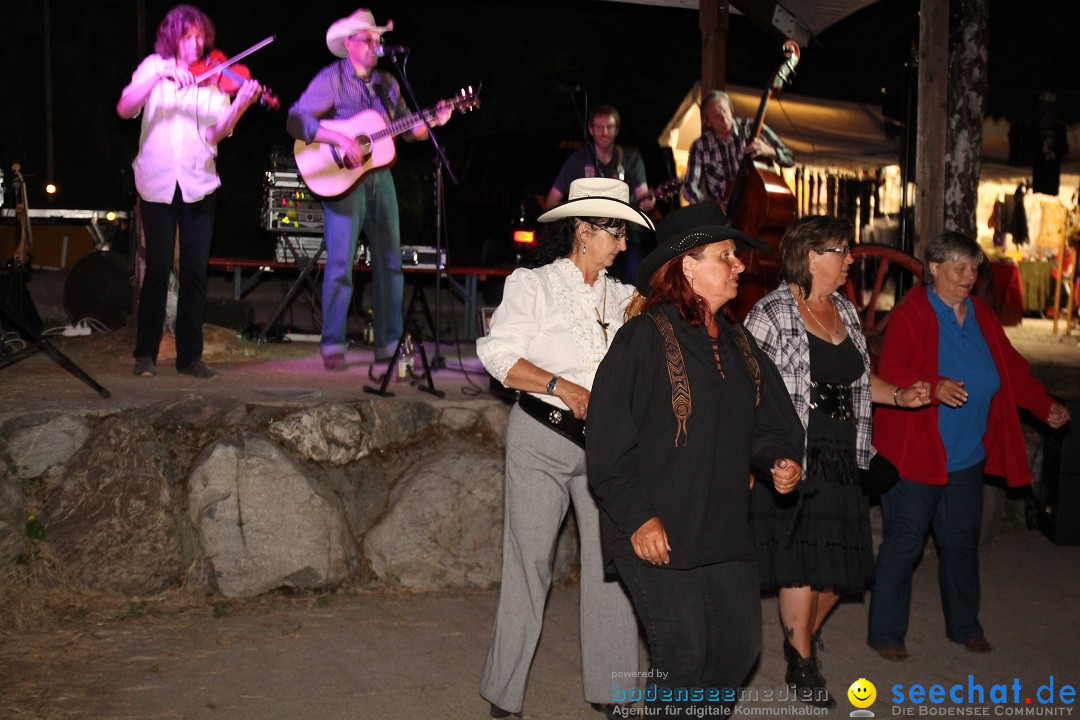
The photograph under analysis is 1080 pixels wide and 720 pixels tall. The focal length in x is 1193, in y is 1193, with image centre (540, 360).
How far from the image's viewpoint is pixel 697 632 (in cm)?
343

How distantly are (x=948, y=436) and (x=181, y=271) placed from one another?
4531 millimetres

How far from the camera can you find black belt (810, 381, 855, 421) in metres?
4.77

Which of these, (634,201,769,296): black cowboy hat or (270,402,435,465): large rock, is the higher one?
(634,201,769,296): black cowboy hat

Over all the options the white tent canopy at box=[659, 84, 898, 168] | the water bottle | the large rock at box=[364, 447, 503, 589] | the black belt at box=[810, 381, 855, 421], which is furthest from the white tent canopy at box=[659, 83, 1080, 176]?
the black belt at box=[810, 381, 855, 421]

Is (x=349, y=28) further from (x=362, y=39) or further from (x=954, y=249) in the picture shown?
(x=954, y=249)

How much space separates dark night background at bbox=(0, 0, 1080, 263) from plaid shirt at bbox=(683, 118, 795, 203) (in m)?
0.98

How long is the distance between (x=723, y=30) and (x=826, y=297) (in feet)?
15.5

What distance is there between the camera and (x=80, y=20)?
10.6m

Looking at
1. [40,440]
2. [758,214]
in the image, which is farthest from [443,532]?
[758,214]

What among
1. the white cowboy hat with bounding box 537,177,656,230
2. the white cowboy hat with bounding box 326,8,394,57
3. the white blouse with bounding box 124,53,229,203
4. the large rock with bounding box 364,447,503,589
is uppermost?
the white cowboy hat with bounding box 326,8,394,57

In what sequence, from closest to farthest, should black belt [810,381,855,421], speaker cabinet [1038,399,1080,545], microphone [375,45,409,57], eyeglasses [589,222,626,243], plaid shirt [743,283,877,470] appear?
1. eyeglasses [589,222,626,243]
2. plaid shirt [743,283,877,470]
3. black belt [810,381,855,421]
4. microphone [375,45,409,57]
5. speaker cabinet [1038,399,1080,545]

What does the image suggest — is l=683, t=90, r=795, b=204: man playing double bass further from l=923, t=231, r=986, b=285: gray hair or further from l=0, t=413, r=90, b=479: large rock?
l=0, t=413, r=90, b=479: large rock

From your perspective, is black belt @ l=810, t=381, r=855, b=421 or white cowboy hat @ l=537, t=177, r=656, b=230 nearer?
white cowboy hat @ l=537, t=177, r=656, b=230

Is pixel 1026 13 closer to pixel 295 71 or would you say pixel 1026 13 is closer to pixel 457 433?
pixel 295 71
